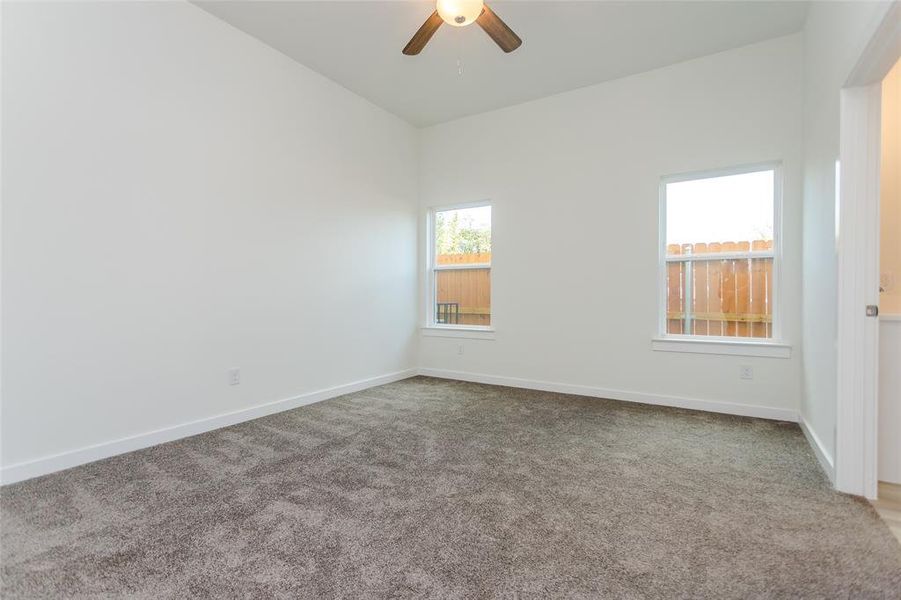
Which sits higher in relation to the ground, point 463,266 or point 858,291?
point 463,266

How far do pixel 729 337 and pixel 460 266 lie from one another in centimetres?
277

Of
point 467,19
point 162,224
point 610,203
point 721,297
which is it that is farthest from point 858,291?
point 162,224

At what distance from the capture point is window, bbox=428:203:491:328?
4812 millimetres

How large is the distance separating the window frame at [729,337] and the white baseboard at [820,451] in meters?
0.62

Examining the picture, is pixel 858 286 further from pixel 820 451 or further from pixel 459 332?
pixel 459 332

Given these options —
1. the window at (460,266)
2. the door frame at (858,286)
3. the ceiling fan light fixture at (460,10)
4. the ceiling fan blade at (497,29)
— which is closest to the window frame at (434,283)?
the window at (460,266)

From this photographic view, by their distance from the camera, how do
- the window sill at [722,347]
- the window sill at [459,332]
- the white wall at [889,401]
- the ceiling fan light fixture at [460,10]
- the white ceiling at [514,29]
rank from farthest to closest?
the window sill at [459,332] < the window sill at [722,347] < the white ceiling at [514,29] < the ceiling fan light fixture at [460,10] < the white wall at [889,401]

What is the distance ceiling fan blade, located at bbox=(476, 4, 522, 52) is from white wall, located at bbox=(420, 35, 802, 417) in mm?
1688

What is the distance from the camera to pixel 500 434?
2941 millimetres

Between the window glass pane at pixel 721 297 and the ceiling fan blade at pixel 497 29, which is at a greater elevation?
the ceiling fan blade at pixel 497 29

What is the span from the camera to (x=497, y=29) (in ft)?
8.37

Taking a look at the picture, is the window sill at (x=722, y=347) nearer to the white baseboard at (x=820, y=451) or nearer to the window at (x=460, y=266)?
the white baseboard at (x=820, y=451)

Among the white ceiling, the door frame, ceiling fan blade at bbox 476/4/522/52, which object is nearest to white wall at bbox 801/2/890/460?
the door frame

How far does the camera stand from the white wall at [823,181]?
2072 mm
